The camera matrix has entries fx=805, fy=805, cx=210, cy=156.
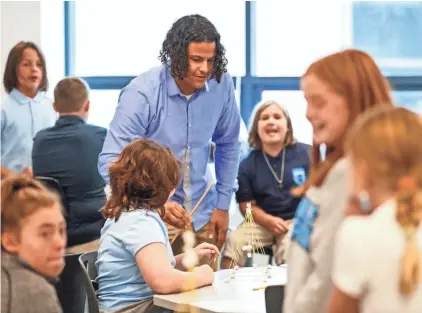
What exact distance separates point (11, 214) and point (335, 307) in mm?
944

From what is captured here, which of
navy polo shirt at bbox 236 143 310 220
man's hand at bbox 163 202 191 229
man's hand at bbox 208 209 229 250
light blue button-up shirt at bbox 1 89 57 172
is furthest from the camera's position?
navy polo shirt at bbox 236 143 310 220

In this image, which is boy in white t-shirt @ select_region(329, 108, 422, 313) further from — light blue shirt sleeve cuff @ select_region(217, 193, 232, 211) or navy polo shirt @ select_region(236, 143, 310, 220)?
navy polo shirt @ select_region(236, 143, 310, 220)

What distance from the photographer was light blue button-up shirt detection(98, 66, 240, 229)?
3.80 m

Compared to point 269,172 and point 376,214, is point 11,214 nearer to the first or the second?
point 376,214

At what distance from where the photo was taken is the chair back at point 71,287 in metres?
3.65

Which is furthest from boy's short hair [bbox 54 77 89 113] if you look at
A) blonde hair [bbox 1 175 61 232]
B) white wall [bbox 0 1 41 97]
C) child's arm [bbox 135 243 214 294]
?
blonde hair [bbox 1 175 61 232]

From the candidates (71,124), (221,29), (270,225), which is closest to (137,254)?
(71,124)

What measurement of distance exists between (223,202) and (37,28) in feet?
8.93

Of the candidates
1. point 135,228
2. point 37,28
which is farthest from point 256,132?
point 135,228

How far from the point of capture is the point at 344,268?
1.62m

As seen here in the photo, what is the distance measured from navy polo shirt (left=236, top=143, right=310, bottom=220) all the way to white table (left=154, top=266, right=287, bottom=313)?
178 centimetres

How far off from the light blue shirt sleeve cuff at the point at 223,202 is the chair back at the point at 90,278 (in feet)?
3.04

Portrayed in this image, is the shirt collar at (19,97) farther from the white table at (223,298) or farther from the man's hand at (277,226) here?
the white table at (223,298)

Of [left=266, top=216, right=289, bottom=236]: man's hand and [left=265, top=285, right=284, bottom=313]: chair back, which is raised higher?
[left=265, top=285, right=284, bottom=313]: chair back
